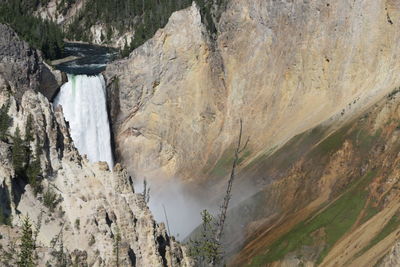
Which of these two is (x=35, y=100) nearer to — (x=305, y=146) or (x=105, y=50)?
(x=305, y=146)

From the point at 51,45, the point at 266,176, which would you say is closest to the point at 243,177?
the point at 266,176

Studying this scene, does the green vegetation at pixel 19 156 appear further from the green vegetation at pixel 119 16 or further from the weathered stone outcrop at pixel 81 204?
the green vegetation at pixel 119 16

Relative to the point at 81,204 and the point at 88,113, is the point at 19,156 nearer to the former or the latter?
the point at 81,204

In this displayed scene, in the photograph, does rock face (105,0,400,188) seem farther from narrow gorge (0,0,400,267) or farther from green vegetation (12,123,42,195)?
green vegetation (12,123,42,195)

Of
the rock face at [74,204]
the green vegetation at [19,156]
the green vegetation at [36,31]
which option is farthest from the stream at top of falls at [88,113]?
the green vegetation at [19,156]

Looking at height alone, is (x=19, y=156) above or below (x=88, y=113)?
below

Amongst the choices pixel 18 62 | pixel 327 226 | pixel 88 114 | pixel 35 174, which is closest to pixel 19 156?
pixel 35 174

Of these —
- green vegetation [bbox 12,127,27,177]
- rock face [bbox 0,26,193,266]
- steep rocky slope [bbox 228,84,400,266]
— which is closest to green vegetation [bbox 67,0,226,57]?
steep rocky slope [bbox 228,84,400,266]
